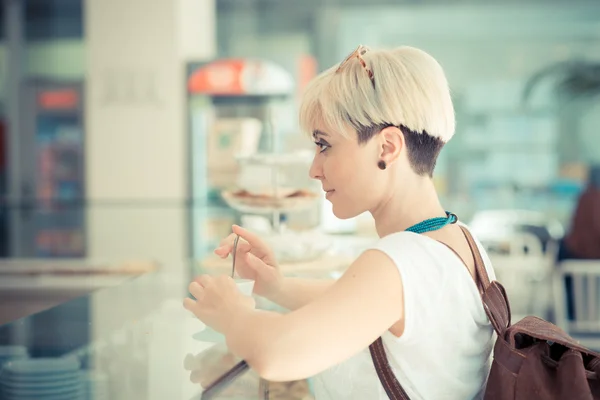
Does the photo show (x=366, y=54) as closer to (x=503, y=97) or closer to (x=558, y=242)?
(x=558, y=242)

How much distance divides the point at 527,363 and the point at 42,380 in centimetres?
63

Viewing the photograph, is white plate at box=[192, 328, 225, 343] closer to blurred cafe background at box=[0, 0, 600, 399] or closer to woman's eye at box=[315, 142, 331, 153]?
woman's eye at box=[315, 142, 331, 153]

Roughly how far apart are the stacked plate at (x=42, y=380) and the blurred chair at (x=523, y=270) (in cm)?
406

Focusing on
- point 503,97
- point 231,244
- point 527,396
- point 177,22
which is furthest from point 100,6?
point 527,396

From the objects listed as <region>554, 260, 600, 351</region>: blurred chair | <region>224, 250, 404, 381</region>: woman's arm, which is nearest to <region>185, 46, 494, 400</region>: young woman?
<region>224, 250, 404, 381</region>: woman's arm

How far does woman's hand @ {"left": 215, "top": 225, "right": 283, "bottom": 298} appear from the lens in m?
1.23

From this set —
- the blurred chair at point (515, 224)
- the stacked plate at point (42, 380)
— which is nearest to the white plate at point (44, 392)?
the stacked plate at point (42, 380)

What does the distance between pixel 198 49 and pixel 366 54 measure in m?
5.43

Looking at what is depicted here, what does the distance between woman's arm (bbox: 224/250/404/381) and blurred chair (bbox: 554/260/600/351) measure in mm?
4246

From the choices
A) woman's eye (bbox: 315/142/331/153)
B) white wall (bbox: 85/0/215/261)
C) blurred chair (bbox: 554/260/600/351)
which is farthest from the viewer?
white wall (bbox: 85/0/215/261)

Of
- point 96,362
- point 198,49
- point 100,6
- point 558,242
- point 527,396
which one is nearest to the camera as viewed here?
point 527,396

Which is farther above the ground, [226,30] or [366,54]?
[226,30]

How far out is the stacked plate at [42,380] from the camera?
102 cm

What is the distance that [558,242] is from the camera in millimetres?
5559
